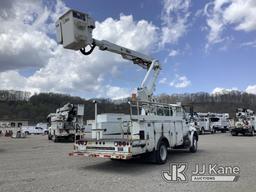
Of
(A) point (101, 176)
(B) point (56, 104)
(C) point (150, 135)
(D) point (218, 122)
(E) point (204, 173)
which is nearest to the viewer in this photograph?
(A) point (101, 176)

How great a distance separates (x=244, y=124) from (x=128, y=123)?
2742cm

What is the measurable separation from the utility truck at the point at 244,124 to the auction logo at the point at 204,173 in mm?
26512

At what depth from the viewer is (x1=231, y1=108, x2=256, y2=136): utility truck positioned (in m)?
36.3

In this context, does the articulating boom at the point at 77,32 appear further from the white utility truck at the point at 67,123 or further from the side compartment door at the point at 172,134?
the white utility truck at the point at 67,123

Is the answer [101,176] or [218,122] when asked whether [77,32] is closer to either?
[101,176]

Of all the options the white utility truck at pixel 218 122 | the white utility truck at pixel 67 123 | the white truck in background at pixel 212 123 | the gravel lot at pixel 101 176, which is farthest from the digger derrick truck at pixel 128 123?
the white utility truck at pixel 218 122

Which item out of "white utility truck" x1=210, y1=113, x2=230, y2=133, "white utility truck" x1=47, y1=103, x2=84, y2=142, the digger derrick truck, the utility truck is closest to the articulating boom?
the digger derrick truck

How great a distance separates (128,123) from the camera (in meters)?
12.3

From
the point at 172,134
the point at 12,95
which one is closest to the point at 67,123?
the point at 172,134

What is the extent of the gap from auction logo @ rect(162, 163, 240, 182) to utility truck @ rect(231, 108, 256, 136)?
26512mm

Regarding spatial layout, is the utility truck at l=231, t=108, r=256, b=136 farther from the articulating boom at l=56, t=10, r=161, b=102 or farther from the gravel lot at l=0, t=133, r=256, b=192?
the articulating boom at l=56, t=10, r=161, b=102

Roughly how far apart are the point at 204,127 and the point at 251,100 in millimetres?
54291

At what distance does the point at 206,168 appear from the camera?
443 inches

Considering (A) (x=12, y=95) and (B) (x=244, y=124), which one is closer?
(B) (x=244, y=124)
